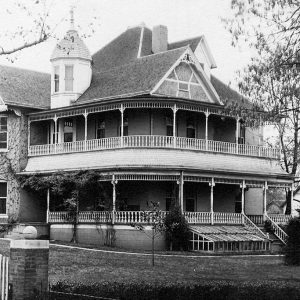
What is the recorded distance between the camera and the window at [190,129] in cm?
3800

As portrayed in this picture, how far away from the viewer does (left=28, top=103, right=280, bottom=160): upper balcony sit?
1379 inches

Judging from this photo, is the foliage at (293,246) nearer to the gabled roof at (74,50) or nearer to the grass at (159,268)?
the grass at (159,268)

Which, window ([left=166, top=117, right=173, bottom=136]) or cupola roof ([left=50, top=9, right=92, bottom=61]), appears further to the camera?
cupola roof ([left=50, top=9, right=92, bottom=61])

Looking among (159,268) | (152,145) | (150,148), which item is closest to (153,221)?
(150,148)

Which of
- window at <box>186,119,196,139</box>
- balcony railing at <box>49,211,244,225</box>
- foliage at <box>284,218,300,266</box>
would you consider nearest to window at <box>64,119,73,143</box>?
balcony railing at <box>49,211,244,225</box>

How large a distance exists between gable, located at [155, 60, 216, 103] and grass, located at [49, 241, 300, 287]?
11013mm

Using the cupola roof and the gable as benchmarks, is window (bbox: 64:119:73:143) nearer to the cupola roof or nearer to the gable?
the cupola roof

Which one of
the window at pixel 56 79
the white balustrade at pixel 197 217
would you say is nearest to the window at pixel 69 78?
the window at pixel 56 79

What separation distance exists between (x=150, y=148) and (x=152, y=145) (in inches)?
7.7

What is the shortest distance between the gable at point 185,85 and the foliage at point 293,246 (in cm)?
1195

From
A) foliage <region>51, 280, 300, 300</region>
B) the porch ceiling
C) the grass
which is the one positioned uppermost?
the porch ceiling

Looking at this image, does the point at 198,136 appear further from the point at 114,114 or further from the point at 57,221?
the point at 57,221

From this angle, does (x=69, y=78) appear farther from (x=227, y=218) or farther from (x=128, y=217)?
(x=227, y=218)

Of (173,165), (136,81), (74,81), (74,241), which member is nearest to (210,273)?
(173,165)
